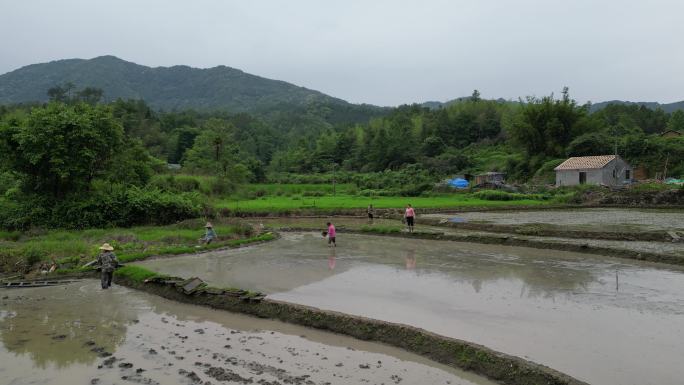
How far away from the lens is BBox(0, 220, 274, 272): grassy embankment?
1934 centimetres

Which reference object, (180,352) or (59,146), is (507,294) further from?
(59,146)

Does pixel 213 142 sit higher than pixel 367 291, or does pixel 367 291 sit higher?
pixel 213 142

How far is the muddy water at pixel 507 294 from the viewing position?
8.69m

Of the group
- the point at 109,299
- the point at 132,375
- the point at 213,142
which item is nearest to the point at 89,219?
the point at 109,299

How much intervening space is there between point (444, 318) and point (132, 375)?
6420 millimetres

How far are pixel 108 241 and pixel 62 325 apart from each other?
12.3 metres

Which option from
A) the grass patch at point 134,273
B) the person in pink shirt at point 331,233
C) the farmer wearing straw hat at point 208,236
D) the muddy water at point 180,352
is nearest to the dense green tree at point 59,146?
the farmer wearing straw hat at point 208,236

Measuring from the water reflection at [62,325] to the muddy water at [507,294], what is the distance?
3642 mm

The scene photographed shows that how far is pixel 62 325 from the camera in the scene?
38.1ft

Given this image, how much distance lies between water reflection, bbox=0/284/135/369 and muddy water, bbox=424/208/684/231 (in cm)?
2205

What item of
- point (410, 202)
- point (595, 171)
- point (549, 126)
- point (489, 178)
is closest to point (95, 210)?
point (410, 202)

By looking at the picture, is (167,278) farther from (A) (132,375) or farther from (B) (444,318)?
(B) (444,318)

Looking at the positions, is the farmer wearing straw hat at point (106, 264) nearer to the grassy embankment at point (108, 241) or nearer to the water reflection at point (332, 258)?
the grassy embankment at point (108, 241)

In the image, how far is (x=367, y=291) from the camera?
14.0 m
